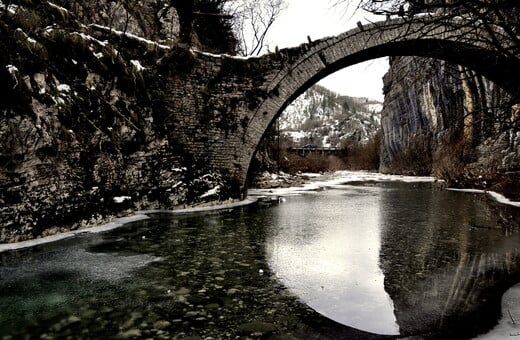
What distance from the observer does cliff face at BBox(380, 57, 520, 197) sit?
1171 centimetres

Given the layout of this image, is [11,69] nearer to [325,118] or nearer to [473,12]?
[473,12]

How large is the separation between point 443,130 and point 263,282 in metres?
24.4

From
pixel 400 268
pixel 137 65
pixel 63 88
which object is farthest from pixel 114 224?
pixel 400 268

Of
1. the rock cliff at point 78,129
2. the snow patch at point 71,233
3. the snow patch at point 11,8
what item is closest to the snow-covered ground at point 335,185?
the rock cliff at point 78,129

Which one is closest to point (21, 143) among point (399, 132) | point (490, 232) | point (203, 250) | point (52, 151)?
point (52, 151)

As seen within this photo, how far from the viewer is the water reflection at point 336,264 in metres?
2.91

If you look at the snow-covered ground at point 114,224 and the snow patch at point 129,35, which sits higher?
the snow patch at point 129,35

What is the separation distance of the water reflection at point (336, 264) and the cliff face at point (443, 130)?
1.69m

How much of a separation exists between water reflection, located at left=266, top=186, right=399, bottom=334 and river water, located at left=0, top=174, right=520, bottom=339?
1cm

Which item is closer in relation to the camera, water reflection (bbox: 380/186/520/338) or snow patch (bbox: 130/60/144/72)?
water reflection (bbox: 380/186/520/338)

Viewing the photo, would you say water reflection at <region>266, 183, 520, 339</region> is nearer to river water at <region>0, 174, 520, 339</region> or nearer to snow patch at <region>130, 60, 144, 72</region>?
river water at <region>0, 174, 520, 339</region>

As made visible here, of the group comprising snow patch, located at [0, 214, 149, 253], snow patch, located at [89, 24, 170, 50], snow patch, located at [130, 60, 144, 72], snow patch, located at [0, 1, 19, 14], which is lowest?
Result: snow patch, located at [0, 214, 149, 253]

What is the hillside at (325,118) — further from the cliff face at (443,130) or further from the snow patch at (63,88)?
the snow patch at (63,88)

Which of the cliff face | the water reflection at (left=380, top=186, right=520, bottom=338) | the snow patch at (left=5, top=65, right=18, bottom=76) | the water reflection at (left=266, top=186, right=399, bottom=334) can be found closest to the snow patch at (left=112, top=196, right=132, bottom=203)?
the snow patch at (left=5, top=65, right=18, bottom=76)
